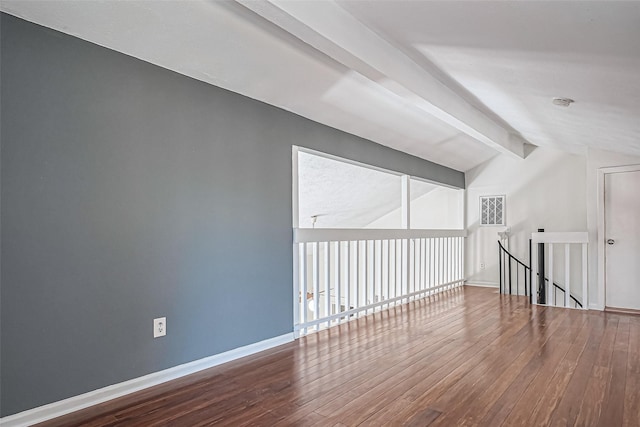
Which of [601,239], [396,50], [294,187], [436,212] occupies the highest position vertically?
[396,50]

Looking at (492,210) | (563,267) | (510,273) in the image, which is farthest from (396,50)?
(563,267)

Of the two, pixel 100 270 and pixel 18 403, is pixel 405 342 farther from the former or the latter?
pixel 18 403

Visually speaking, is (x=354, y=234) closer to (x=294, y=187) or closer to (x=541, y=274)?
(x=294, y=187)

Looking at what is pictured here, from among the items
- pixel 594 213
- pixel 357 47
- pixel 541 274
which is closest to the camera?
pixel 357 47

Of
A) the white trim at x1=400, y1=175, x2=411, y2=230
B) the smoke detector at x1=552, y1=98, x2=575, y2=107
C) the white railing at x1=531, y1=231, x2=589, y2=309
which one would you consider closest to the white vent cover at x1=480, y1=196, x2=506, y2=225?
the white railing at x1=531, y1=231, x2=589, y2=309

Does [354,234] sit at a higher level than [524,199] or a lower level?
lower

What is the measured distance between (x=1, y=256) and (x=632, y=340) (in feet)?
16.5

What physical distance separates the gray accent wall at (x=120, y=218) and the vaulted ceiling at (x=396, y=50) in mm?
234

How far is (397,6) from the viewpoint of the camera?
81.6 inches

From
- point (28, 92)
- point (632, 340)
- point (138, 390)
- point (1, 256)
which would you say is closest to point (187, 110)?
point (28, 92)

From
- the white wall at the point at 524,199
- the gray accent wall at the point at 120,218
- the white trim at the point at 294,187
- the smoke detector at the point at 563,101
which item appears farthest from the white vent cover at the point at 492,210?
the gray accent wall at the point at 120,218

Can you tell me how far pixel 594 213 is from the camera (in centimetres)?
520

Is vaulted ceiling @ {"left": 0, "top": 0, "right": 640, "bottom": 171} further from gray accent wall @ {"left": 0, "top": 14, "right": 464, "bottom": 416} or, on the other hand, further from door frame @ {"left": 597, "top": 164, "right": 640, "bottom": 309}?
door frame @ {"left": 597, "top": 164, "right": 640, "bottom": 309}

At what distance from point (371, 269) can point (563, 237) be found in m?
2.59
